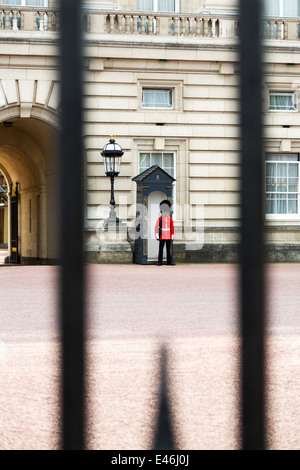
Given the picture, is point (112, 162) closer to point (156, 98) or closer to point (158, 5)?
point (156, 98)

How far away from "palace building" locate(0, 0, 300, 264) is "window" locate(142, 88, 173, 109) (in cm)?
3

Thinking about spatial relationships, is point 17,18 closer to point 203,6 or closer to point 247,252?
point 203,6

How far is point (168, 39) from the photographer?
20.3 m

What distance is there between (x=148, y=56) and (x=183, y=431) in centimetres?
1771

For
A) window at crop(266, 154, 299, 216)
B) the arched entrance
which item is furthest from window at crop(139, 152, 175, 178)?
window at crop(266, 154, 299, 216)

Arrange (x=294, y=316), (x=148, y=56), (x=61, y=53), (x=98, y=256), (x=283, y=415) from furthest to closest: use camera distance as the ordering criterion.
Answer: (x=148, y=56)
(x=98, y=256)
(x=294, y=316)
(x=283, y=415)
(x=61, y=53)

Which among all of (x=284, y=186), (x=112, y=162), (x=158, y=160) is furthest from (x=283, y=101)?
(x=112, y=162)

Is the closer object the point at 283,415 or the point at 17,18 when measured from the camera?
the point at 283,415

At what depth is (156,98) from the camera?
20.8m

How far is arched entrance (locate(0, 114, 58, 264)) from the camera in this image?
21.3 meters

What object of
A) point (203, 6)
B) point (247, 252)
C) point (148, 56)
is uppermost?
point (203, 6)

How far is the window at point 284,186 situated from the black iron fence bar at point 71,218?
68.1ft

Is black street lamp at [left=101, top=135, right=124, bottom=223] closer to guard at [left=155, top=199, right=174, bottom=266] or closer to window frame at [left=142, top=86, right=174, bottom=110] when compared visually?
guard at [left=155, top=199, right=174, bottom=266]

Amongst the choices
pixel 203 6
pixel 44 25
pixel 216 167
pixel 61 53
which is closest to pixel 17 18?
pixel 44 25
